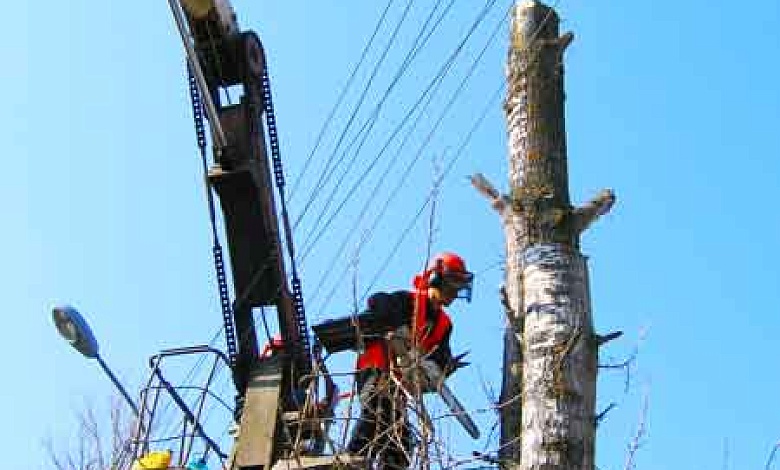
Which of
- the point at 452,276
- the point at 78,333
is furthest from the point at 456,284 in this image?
the point at 78,333

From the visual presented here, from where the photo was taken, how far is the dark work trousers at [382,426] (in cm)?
529

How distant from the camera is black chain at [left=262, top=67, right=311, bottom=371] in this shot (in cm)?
844

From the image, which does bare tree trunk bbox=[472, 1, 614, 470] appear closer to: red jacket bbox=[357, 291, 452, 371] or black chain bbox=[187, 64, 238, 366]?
red jacket bbox=[357, 291, 452, 371]

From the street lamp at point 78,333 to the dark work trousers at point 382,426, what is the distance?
6.29 feet

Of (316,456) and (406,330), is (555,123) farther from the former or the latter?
(316,456)

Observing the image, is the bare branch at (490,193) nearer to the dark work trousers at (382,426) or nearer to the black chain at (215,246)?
the dark work trousers at (382,426)

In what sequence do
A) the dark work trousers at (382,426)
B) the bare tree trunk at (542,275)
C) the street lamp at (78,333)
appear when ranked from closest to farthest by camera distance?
1. the bare tree trunk at (542,275)
2. the dark work trousers at (382,426)
3. the street lamp at (78,333)

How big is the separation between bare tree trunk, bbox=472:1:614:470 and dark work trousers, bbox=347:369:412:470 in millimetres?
462

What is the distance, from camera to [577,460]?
15.9 feet

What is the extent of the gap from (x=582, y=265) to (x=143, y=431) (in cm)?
308

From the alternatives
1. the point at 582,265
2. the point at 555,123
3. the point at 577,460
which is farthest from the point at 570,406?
the point at 555,123

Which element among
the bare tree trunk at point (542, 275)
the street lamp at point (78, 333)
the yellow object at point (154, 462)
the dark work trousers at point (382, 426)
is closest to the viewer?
the bare tree trunk at point (542, 275)

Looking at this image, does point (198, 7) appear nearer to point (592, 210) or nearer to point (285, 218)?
point (285, 218)

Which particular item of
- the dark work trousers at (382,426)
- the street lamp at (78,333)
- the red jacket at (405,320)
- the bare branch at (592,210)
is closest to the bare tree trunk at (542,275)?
the bare branch at (592,210)
